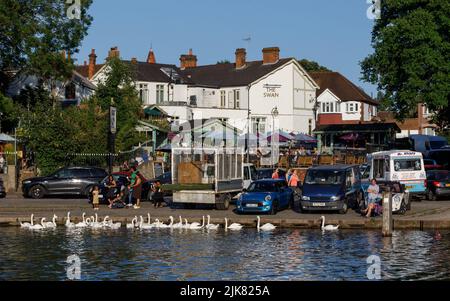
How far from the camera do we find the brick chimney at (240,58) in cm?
10138

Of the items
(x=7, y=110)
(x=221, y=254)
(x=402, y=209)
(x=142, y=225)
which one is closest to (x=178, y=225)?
(x=142, y=225)

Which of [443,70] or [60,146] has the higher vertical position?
[443,70]

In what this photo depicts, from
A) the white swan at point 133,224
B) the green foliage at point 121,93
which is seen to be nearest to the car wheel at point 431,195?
the white swan at point 133,224

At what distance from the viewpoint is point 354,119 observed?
108m

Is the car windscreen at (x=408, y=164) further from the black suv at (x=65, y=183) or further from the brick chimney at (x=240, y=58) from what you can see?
the brick chimney at (x=240, y=58)

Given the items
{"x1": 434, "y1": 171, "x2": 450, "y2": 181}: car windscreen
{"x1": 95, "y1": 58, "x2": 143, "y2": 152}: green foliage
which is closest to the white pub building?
{"x1": 95, "y1": 58, "x2": 143, "y2": 152}: green foliage

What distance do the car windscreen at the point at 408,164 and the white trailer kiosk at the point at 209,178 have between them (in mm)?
8446

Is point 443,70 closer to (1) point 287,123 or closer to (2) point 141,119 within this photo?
(2) point 141,119

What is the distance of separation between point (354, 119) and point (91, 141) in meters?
56.8

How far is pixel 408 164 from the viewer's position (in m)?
45.8

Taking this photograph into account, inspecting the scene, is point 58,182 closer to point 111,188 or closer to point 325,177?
point 111,188

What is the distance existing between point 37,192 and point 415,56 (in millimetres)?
26989

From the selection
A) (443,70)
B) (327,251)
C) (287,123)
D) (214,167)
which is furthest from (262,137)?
(327,251)

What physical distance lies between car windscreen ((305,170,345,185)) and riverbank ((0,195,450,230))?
138cm
